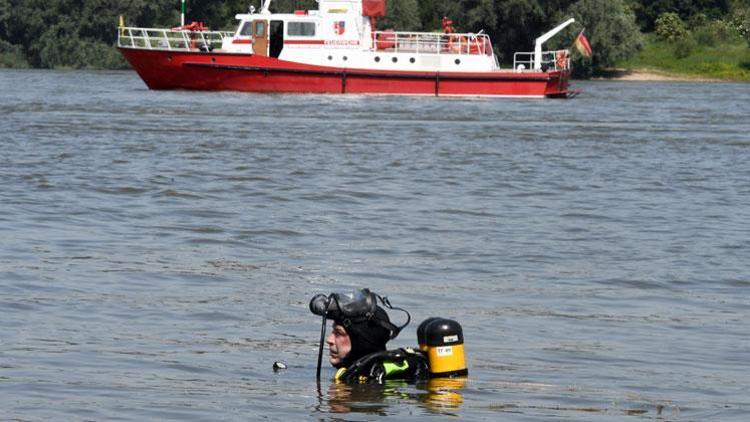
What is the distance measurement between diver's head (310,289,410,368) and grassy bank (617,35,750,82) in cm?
6821

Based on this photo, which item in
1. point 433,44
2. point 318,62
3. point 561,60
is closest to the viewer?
point 318,62

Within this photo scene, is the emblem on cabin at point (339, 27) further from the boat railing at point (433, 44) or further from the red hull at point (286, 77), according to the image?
the red hull at point (286, 77)

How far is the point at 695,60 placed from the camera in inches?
3093

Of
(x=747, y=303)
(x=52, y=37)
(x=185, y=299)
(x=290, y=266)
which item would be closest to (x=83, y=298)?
(x=185, y=299)

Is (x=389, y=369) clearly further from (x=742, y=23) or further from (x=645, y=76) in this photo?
(x=742, y=23)

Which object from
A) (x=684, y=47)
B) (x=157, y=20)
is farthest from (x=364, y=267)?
(x=157, y=20)

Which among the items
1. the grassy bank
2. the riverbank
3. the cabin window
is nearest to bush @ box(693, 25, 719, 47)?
the grassy bank

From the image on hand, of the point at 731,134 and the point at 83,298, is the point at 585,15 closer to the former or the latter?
the point at 731,134

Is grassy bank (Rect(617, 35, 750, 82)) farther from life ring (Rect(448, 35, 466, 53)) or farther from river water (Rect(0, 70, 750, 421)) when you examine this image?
river water (Rect(0, 70, 750, 421))

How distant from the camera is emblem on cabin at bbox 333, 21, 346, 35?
48.9m

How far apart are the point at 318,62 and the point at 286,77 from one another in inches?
48.2

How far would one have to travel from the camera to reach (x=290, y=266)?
1495 cm

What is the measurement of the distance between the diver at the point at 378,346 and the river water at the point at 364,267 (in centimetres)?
11

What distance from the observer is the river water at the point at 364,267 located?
31.6ft
